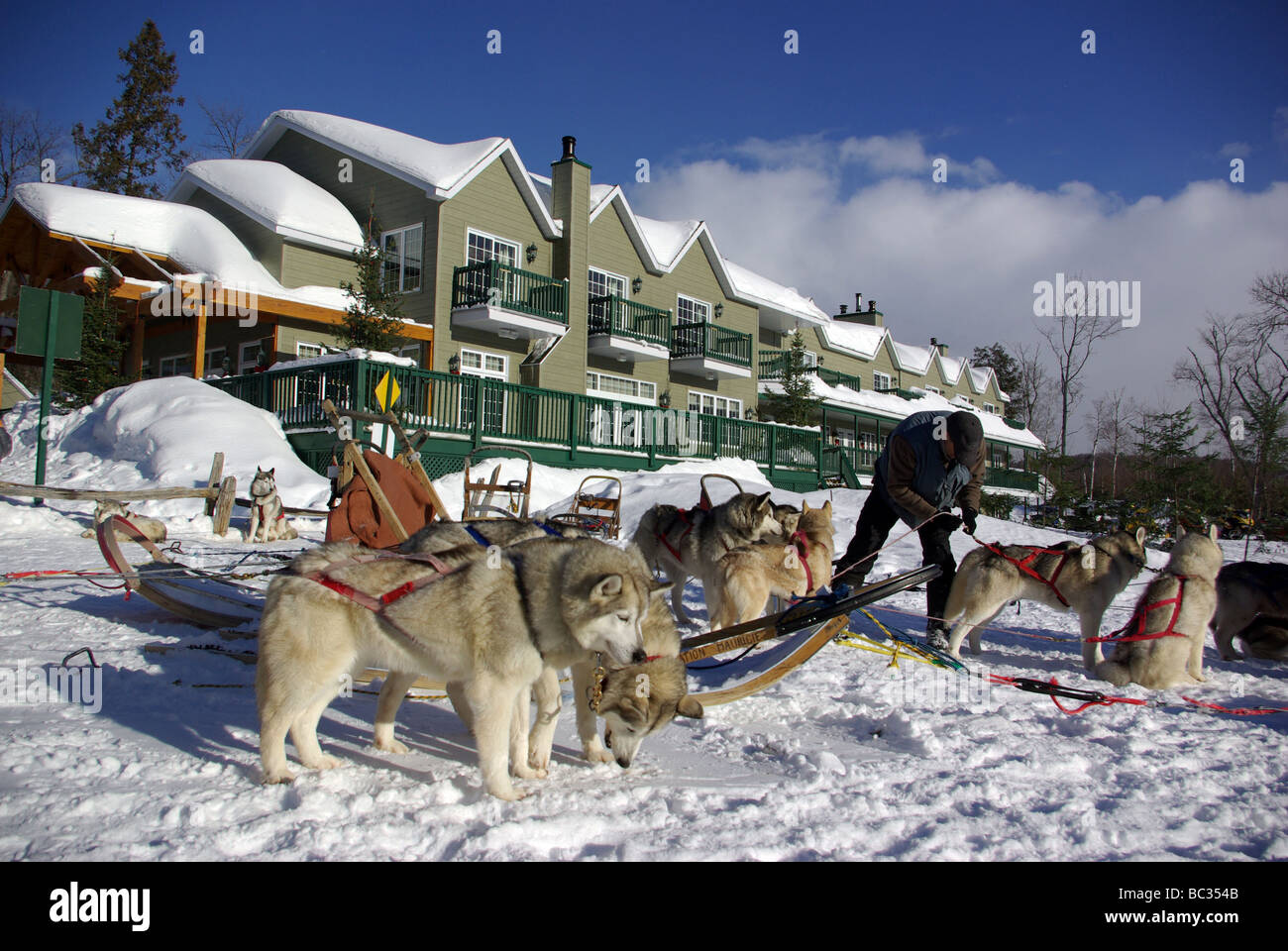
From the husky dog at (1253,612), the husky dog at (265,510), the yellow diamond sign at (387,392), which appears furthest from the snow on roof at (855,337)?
the husky dog at (1253,612)

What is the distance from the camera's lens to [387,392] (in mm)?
14602

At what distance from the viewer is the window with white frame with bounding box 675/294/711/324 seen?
2916 centimetres

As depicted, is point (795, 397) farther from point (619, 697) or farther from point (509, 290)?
Answer: point (619, 697)

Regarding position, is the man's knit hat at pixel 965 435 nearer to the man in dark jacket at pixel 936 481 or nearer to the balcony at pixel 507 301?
the man in dark jacket at pixel 936 481

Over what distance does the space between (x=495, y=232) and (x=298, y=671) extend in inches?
852

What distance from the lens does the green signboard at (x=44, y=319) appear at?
1257cm

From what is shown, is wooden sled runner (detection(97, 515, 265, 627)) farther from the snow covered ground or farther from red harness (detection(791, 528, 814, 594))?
red harness (detection(791, 528, 814, 594))

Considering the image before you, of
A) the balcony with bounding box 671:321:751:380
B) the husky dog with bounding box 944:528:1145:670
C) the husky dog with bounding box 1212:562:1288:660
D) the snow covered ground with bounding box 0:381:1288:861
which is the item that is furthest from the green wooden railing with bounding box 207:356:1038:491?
the husky dog with bounding box 1212:562:1288:660

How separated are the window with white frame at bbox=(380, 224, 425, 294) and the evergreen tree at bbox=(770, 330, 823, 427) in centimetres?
1368

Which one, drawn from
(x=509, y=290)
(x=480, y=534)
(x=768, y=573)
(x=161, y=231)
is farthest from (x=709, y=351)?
(x=480, y=534)

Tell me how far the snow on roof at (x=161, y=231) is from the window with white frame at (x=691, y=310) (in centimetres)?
1231

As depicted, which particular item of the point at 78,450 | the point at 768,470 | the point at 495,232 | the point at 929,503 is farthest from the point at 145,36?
the point at 929,503
